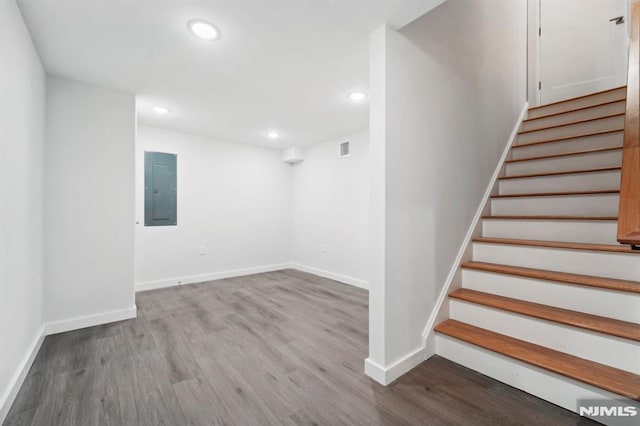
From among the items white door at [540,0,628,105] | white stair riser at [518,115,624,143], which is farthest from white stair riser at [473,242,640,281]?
white door at [540,0,628,105]

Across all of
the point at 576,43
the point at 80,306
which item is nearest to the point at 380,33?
the point at 80,306

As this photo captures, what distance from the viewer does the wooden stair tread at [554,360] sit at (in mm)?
1343

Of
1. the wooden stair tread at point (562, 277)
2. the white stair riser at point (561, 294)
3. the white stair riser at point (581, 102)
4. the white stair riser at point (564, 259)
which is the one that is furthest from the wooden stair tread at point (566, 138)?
the white stair riser at point (561, 294)

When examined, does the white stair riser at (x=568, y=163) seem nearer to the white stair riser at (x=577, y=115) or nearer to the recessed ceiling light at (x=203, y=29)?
the white stair riser at (x=577, y=115)

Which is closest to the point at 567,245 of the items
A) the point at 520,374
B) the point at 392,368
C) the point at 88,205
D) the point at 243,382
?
the point at 520,374

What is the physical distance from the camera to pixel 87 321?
2.63m

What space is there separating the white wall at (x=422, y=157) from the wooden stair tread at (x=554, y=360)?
31 cm

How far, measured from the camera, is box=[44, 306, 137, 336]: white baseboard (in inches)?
98.0

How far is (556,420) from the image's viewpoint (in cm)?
139

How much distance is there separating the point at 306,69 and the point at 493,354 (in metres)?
2.61

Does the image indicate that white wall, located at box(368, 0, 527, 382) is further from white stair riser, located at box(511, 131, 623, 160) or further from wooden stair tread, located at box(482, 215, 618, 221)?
white stair riser, located at box(511, 131, 623, 160)

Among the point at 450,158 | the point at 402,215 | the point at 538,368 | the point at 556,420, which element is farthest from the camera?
the point at 450,158

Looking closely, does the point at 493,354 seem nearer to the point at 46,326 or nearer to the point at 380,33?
the point at 380,33

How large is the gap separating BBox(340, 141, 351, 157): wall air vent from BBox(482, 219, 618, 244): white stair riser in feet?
7.90
